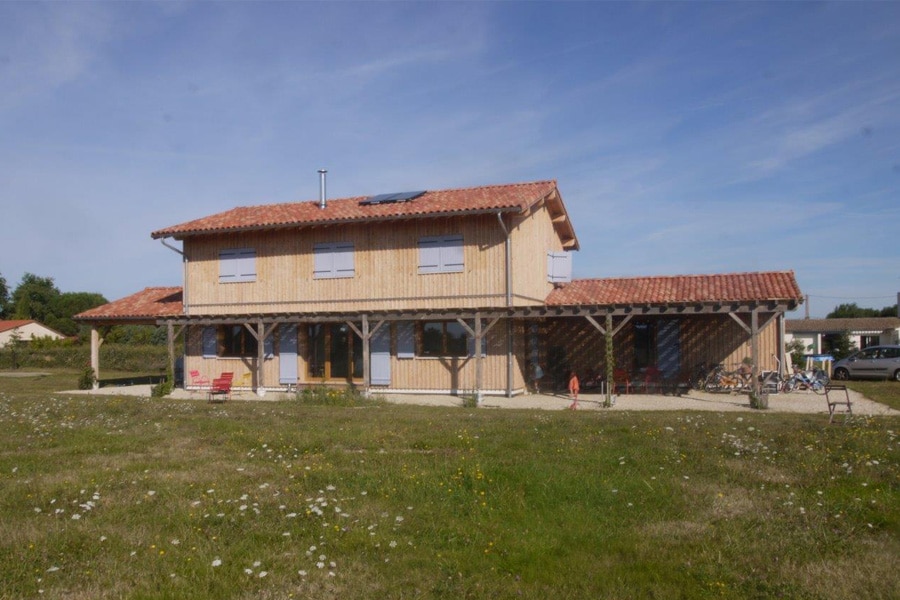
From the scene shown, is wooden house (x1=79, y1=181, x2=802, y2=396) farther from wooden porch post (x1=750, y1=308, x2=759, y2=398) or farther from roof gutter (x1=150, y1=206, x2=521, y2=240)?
wooden porch post (x1=750, y1=308, x2=759, y2=398)

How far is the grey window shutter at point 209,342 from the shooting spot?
82.7 feet

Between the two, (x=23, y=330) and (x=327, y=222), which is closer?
(x=327, y=222)

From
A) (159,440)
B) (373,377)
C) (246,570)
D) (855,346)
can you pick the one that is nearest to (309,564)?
(246,570)

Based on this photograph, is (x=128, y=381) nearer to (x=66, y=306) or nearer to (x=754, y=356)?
(x=754, y=356)

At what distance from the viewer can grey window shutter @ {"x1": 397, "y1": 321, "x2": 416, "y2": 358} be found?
2264 centimetres

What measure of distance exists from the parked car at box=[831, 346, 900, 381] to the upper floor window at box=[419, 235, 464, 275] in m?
16.1

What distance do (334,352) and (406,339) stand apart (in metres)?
2.78

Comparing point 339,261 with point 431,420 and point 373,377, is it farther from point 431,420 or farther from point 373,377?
point 431,420

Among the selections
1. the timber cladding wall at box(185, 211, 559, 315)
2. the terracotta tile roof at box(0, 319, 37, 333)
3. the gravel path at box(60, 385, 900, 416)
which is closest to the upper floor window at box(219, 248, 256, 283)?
the timber cladding wall at box(185, 211, 559, 315)

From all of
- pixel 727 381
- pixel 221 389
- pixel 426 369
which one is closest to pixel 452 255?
pixel 426 369

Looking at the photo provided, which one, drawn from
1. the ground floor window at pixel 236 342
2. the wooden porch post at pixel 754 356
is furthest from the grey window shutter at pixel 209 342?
the wooden porch post at pixel 754 356

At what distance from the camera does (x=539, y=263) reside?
24.3 meters

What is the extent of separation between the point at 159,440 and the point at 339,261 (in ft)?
39.5

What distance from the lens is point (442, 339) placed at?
22422 mm
